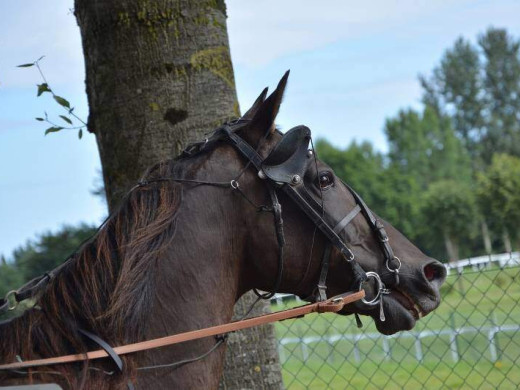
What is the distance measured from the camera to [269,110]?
3.32 metres

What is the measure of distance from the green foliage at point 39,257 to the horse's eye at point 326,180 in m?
2.51

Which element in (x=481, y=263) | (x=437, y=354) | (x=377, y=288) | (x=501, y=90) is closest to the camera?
(x=377, y=288)

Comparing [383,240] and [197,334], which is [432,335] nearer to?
[383,240]

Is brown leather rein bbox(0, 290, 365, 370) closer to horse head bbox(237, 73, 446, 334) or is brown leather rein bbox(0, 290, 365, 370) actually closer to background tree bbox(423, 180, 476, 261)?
horse head bbox(237, 73, 446, 334)

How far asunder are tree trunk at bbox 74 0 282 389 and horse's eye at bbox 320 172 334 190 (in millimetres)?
1180

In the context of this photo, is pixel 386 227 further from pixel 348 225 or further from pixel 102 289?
pixel 102 289

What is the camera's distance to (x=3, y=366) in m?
2.86

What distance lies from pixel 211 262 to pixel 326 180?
61 cm

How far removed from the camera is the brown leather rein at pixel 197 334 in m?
2.88

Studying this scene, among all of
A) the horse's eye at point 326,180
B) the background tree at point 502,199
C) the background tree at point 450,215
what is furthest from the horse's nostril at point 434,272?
the background tree at point 450,215

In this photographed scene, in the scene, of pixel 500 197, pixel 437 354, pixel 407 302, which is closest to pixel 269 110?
pixel 407 302

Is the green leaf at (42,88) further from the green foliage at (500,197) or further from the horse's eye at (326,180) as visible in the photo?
the green foliage at (500,197)

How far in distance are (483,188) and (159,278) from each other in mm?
38037

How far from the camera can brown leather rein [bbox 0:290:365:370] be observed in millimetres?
2881
